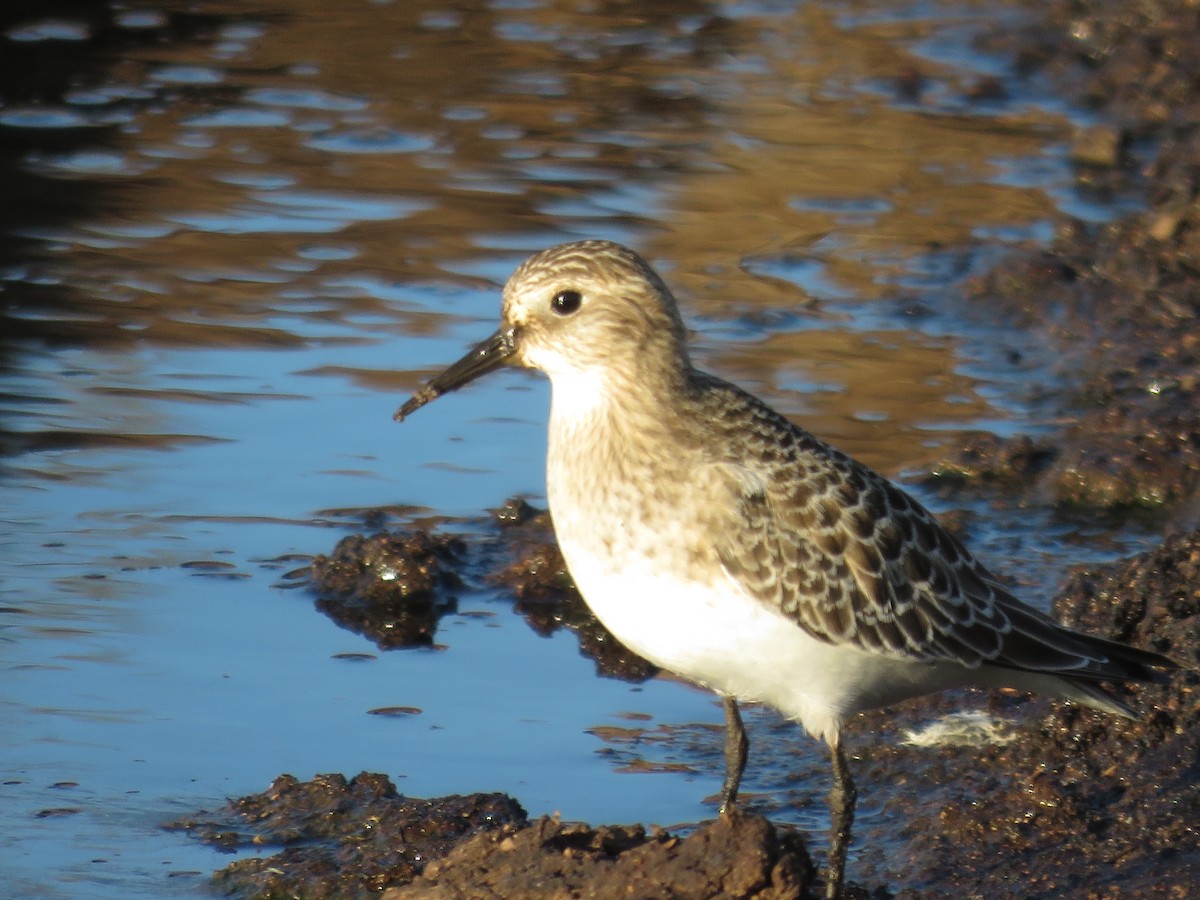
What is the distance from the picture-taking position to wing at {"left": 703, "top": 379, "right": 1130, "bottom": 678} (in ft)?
18.2

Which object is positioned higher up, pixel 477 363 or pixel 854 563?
pixel 477 363

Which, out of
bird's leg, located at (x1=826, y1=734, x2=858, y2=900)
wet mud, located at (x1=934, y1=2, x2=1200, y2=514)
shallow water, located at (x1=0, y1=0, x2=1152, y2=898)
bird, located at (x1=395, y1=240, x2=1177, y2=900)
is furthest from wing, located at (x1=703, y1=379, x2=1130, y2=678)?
wet mud, located at (x1=934, y1=2, x2=1200, y2=514)

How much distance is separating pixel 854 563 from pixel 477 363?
4.16 feet

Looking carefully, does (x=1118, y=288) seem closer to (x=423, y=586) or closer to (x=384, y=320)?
(x=384, y=320)

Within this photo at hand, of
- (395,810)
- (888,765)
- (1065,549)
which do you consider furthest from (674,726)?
(1065,549)

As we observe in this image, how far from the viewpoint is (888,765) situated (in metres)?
6.39

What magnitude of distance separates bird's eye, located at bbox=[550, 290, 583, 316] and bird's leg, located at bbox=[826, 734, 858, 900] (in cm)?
143

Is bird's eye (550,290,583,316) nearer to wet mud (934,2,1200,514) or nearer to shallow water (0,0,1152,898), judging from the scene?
shallow water (0,0,1152,898)

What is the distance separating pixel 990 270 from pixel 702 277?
146cm

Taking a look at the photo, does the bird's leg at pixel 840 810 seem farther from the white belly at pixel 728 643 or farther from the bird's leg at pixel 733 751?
the bird's leg at pixel 733 751

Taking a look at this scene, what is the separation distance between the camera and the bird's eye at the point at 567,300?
589 cm

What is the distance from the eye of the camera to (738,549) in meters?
5.46

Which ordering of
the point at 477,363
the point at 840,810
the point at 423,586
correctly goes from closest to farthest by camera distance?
1. the point at 840,810
2. the point at 477,363
3. the point at 423,586

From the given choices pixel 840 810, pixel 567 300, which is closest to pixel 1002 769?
pixel 840 810
